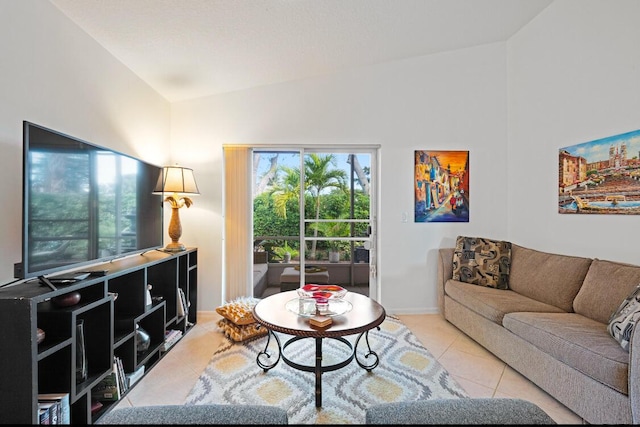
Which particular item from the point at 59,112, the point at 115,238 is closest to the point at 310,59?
the point at 59,112

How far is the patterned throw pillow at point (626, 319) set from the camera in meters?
1.55

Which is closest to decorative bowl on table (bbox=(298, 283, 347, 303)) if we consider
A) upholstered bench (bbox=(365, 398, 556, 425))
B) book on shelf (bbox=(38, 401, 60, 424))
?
upholstered bench (bbox=(365, 398, 556, 425))

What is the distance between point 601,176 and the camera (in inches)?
94.9

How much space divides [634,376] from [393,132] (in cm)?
276

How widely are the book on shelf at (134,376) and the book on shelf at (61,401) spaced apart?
511 mm

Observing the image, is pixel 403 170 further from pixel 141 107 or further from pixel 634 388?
pixel 141 107

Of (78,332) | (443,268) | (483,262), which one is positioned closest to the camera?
(78,332)

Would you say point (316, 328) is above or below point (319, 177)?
below

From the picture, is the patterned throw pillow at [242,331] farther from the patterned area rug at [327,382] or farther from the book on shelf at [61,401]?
the book on shelf at [61,401]

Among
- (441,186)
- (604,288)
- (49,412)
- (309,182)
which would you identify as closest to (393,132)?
(441,186)

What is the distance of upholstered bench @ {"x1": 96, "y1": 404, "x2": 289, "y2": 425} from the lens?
86 centimetres

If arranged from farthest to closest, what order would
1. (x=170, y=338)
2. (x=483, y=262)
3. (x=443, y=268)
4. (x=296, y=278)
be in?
(x=296, y=278)
(x=443, y=268)
(x=483, y=262)
(x=170, y=338)

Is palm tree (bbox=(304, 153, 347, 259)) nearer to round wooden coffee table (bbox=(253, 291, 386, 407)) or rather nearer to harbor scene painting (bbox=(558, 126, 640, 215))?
round wooden coffee table (bbox=(253, 291, 386, 407))

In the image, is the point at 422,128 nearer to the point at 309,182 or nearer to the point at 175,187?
the point at 309,182
